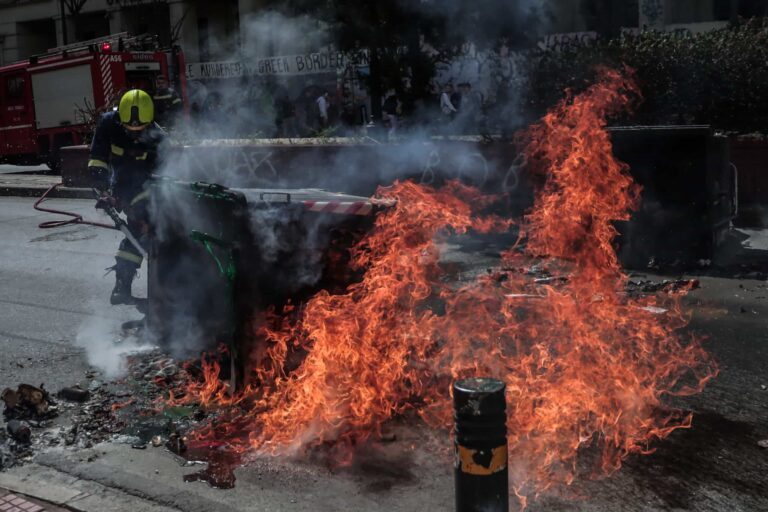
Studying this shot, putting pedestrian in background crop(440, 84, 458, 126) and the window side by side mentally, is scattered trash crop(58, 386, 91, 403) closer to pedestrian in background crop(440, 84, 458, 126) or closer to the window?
pedestrian in background crop(440, 84, 458, 126)

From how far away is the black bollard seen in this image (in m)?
2.86

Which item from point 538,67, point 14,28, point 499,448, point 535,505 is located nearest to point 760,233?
point 538,67

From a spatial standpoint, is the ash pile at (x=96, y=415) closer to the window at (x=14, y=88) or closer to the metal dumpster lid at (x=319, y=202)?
the metal dumpster lid at (x=319, y=202)

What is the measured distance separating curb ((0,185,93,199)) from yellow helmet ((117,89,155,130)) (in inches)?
370

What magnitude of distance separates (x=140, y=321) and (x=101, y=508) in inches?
132

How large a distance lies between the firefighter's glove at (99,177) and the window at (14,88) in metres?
18.6

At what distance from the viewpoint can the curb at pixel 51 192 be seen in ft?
53.2

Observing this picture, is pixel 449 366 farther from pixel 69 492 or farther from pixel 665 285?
pixel 665 285

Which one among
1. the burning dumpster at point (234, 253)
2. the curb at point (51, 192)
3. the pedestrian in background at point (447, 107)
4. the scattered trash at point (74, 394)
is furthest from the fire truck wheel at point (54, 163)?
the scattered trash at point (74, 394)

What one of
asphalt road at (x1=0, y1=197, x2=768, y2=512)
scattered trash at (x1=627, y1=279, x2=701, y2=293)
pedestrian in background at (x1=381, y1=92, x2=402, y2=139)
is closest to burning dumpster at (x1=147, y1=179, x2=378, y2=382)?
asphalt road at (x1=0, y1=197, x2=768, y2=512)

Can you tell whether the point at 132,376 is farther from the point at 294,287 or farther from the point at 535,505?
the point at 535,505

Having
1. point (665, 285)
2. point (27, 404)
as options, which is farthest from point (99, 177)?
point (665, 285)

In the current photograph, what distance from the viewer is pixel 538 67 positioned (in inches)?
528

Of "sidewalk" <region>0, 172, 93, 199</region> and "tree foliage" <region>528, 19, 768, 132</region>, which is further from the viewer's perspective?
"sidewalk" <region>0, 172, 93, 199</region>
